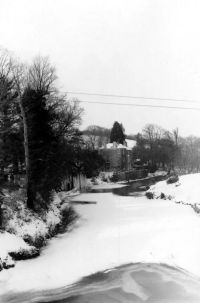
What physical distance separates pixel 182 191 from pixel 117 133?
65.0ft

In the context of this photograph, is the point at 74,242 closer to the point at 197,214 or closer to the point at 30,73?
the point at 197,214

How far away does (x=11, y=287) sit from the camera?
12070mm

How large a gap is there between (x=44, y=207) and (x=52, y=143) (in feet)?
17.7

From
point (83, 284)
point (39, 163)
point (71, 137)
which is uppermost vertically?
point (71, 137)

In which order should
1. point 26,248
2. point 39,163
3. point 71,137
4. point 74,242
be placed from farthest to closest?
1. point 71,137
2. point 39,163
3. point 74,242
4. point 26,248

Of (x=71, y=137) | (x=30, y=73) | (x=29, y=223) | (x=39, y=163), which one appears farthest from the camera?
(x=71, y=137)

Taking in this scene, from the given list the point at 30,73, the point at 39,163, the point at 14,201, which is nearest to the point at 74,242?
the point at 14,201

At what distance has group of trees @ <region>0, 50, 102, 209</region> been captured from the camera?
71.9 feet

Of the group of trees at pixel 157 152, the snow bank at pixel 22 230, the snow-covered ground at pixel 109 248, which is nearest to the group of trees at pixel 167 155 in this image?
the group of trees at pixel 157 152

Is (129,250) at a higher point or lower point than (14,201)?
Result: lower

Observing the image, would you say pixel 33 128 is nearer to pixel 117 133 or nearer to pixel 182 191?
pixel 182 191

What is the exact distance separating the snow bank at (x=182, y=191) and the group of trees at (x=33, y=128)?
1022 centimetres

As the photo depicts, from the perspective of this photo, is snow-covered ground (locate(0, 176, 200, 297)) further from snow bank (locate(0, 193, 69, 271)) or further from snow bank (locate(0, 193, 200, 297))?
snow bank (locate(0, 193, 69, 271))

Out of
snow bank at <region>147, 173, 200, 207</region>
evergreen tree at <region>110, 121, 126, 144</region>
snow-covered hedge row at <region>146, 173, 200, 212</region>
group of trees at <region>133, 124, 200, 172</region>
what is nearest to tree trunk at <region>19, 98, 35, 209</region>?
snow-covered hedge row at <region>146, 173, 200, 212</region>
